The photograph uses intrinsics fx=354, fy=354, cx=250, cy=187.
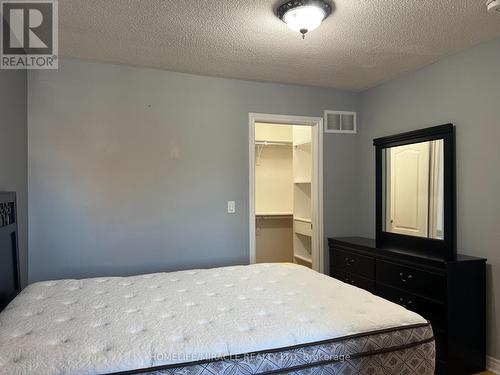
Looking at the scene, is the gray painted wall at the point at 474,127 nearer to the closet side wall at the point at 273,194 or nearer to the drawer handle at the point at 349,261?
the drawer handle at the point at 349,261

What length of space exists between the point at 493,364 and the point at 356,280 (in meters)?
1.17

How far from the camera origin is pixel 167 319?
1.67 metres

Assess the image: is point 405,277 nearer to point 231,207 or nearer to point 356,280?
point 356,280

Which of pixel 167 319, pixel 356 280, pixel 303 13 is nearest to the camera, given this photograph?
pixel 167 319

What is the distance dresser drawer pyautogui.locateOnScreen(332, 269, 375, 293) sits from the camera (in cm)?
321

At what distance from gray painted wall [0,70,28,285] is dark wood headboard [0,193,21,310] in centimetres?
15

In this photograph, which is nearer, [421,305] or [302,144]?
[421,305]

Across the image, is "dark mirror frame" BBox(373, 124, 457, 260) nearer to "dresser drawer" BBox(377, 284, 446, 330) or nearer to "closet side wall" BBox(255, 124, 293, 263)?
"dresser drawer" BBox(377, 284, 446, 330)

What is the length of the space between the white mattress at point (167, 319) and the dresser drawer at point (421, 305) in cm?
85

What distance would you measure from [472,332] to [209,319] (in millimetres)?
2058

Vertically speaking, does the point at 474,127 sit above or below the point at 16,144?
above

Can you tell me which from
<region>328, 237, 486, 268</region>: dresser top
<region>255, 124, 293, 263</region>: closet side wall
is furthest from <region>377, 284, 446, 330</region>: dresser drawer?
<region>255, 124, 293, 263</region>: closet side wall

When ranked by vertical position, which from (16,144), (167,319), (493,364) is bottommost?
(493,364)

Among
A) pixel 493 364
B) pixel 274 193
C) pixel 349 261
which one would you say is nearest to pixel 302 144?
pixel 274 193
